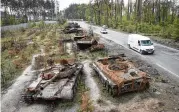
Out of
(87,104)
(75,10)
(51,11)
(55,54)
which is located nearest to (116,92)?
(87,104)

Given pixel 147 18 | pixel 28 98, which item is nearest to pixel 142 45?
pixel 28 98

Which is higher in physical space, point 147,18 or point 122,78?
point 147,18

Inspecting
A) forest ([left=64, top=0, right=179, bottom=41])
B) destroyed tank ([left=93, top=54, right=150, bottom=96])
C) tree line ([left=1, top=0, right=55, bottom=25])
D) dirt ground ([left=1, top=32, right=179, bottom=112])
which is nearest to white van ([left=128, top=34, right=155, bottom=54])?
forest ([left=64, top=0, right=179, bottom=41])

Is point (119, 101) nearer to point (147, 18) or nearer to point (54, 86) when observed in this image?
point (54, 86)

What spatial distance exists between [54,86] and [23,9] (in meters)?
91.1

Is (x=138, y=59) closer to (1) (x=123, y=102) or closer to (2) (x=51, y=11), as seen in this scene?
(1) (x=123, y=102)

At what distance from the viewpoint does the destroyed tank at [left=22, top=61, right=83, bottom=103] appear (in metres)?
15.0

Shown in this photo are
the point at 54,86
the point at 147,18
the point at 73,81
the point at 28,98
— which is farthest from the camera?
the point at 147,18

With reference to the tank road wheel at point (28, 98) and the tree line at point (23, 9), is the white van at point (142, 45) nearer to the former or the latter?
the tank road wheel at point (28, 98)

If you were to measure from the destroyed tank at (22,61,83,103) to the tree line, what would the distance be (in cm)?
5238

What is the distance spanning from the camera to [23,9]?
331 feet

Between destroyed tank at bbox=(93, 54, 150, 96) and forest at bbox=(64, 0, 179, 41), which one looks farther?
forest at bbox=(64, 0, 179, 41)

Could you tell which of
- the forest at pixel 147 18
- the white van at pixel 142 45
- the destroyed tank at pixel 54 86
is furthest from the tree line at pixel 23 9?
the destroyed tank at pixel 54 86

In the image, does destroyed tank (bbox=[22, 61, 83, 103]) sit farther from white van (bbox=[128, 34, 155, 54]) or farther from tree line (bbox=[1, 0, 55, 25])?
tree line (bbox=[1, 0, 55, 25])
